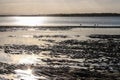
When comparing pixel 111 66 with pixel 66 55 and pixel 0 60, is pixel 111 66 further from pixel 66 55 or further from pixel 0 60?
pixel 0 60

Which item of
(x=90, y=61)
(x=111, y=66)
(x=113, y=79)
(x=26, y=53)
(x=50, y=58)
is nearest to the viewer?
(x=113, y=79)

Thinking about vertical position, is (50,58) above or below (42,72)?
above

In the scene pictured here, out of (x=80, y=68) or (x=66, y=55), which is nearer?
(x=80, y=68)

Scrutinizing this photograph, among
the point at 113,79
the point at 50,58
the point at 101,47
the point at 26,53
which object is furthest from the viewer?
the point at 101,47

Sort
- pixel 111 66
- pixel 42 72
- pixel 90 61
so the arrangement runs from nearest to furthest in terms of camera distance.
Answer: pixel 42 72 → pixel 111 66 → pixel 90 61

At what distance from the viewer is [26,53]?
28156 mm

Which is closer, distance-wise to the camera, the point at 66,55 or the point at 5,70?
the point at 5,70

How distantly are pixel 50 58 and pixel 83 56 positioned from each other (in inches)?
105

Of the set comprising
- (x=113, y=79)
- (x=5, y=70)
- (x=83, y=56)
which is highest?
(x=83, y=56)

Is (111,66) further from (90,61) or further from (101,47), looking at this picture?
(101,47)

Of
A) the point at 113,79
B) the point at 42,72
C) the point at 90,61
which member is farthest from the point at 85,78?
the point at 90,61

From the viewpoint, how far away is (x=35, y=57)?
2552 centimetres

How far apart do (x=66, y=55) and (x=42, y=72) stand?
6.69 m

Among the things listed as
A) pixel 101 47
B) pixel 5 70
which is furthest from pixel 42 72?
pixel 101 47
